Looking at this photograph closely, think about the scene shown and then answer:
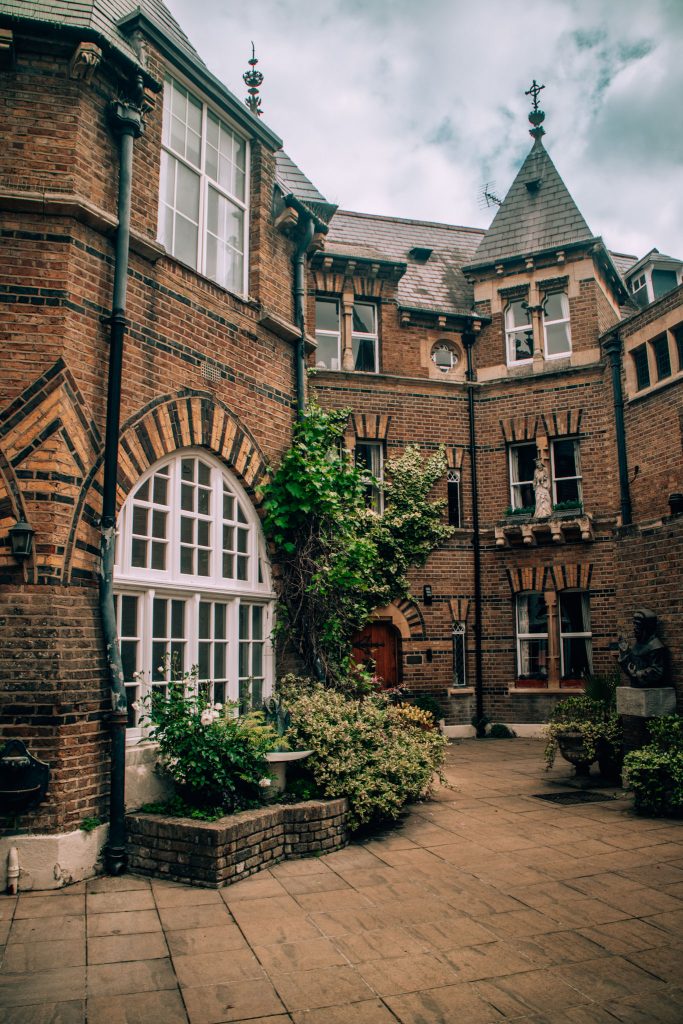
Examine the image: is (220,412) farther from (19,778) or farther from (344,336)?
(344,336)

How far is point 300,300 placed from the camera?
1046 centimetres

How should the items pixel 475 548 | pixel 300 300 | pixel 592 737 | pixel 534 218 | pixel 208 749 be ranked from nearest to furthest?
pixel 208 749 → pixel 592 737 → pixel 300 300 → pixel 475 548 → pixel 534 218

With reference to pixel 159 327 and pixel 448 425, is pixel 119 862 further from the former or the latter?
pixel 448 425

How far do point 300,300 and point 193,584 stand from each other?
4.59m

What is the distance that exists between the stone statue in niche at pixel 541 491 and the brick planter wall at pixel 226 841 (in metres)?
10.2

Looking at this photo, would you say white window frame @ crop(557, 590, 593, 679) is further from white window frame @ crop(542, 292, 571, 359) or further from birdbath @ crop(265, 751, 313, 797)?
birdbath @ crop(265, 751, 313, 797)

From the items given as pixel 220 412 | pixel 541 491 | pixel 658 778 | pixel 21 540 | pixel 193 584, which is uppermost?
pixel 541 491

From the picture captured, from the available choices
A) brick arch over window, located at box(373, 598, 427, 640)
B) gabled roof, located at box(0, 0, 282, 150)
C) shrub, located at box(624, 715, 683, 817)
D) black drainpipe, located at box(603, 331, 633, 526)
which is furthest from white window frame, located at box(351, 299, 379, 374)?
shrub, located at box(624, 715, 683, 817)

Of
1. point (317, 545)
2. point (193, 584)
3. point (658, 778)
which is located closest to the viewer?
point (193, 584)

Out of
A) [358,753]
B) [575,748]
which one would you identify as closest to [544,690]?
[575,748]

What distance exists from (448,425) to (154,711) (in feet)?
36.5

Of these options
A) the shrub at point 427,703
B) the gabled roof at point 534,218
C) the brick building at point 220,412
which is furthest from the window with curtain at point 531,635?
the gabled roof at point 534,218

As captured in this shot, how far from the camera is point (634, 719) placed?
953 centimetres

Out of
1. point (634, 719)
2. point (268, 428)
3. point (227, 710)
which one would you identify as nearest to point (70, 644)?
point (227, 710)
